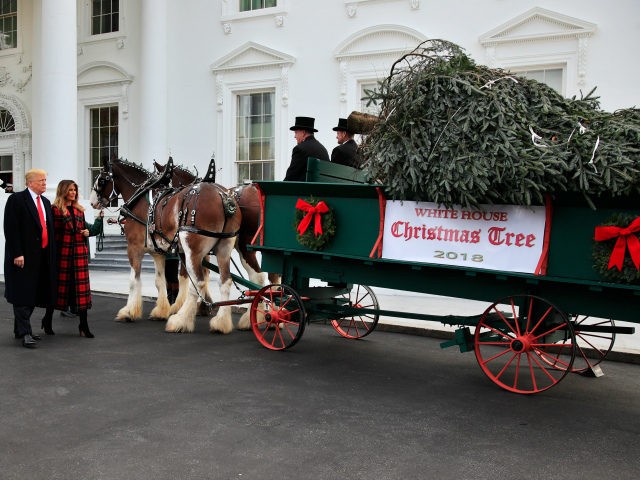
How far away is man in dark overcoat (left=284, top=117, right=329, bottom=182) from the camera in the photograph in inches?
309

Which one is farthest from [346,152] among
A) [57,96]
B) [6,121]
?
[6,121]

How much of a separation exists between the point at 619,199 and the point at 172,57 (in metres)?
13.2

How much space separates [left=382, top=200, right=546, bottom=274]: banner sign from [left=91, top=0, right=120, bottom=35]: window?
13.6m

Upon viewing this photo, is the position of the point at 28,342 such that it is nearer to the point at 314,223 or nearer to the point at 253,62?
the point at 314,223

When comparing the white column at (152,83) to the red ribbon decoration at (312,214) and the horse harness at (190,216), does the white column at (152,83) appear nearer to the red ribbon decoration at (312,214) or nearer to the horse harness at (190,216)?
the horse harness at (190,216)

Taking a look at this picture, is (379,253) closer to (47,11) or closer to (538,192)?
(538,192)

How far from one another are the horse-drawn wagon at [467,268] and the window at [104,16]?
1229cm

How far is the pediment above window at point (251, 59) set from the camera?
14617mm

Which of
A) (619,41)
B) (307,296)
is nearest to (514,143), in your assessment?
(307,296)

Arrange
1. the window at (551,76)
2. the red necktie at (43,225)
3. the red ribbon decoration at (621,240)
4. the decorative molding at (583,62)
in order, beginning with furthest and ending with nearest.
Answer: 1. the window at (551,76)
2. the decorative molding at (583,62)
3. the red necktie at (43,225)
4. the red ribbon decoration at (621,240)

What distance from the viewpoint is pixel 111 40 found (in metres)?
17.1

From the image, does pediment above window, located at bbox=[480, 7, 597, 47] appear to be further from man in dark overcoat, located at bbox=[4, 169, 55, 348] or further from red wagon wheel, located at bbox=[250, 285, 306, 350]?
man in dark overcoat, located at bbox=[4, 169, 55, 348]

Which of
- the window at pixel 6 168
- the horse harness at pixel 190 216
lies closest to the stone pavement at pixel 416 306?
the horse harness at pixel 190 216

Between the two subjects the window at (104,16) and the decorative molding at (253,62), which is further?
the window at (104,16)
